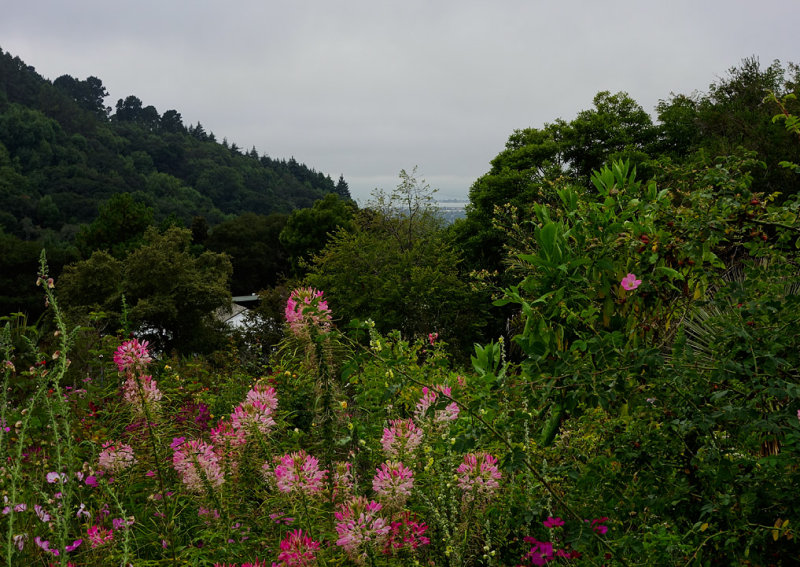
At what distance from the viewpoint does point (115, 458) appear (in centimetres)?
232

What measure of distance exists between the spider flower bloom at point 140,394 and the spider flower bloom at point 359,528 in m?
1.03

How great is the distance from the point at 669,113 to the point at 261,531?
66.7ft

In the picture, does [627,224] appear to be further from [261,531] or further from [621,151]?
[621,151]

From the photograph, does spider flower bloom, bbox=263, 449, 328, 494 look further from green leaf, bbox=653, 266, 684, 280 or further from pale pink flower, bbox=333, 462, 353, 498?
green leaf, bbox=653, 266, 684, 280

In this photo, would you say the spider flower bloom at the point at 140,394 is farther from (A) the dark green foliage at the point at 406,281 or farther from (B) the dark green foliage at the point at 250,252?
(B) the dark green foliage at the point at 250,252

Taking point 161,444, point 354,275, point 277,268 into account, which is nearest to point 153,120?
point 277,268

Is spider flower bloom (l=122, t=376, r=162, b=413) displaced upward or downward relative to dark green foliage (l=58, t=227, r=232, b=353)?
upward

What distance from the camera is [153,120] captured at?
96000 millimetres

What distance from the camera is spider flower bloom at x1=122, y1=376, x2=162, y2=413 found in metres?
2.12

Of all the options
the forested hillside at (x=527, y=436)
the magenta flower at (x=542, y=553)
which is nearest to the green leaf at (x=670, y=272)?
the forested hillside at (x=527, y=436)

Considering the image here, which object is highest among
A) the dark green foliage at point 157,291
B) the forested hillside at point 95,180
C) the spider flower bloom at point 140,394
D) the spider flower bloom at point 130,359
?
the forested hillside at point 95,180

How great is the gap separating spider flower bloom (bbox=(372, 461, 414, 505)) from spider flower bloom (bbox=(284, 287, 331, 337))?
22.7 inches

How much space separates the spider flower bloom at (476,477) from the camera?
1.85m

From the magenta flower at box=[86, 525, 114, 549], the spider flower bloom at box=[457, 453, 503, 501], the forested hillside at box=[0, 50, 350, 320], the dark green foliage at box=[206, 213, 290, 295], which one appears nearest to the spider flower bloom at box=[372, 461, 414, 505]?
the spider flower bloom at box=[457, 453, 503, 501]
